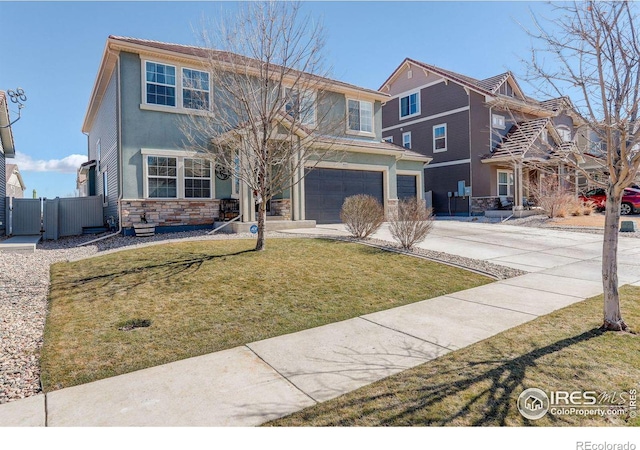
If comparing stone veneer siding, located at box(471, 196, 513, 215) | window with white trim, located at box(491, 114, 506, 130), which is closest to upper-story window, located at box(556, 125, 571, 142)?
window with white trim, located at box(491, 114, 506, 130)

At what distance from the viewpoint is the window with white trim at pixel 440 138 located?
77.3ft

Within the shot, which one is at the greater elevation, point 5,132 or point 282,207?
point 5,132

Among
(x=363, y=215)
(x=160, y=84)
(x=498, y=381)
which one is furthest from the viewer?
(x=160, y=84)

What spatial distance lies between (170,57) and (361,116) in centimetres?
894

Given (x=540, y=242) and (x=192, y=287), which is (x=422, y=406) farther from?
(x=540, y=242)

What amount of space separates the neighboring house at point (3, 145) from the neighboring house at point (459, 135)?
1863cm

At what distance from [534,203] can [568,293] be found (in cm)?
1791

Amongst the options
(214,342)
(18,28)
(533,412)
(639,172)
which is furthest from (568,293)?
(18,28)

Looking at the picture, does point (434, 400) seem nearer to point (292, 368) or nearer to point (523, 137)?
point (292, 368)

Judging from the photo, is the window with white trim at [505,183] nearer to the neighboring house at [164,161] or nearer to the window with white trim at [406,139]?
the window with white trim at [406,139]

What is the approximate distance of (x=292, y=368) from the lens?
11.5 feet

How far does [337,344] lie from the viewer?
161 inches

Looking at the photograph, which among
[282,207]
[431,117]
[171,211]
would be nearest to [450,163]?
[431,117]

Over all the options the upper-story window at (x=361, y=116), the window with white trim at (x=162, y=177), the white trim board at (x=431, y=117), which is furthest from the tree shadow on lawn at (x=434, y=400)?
the white trim board at (x=431, y=117)
